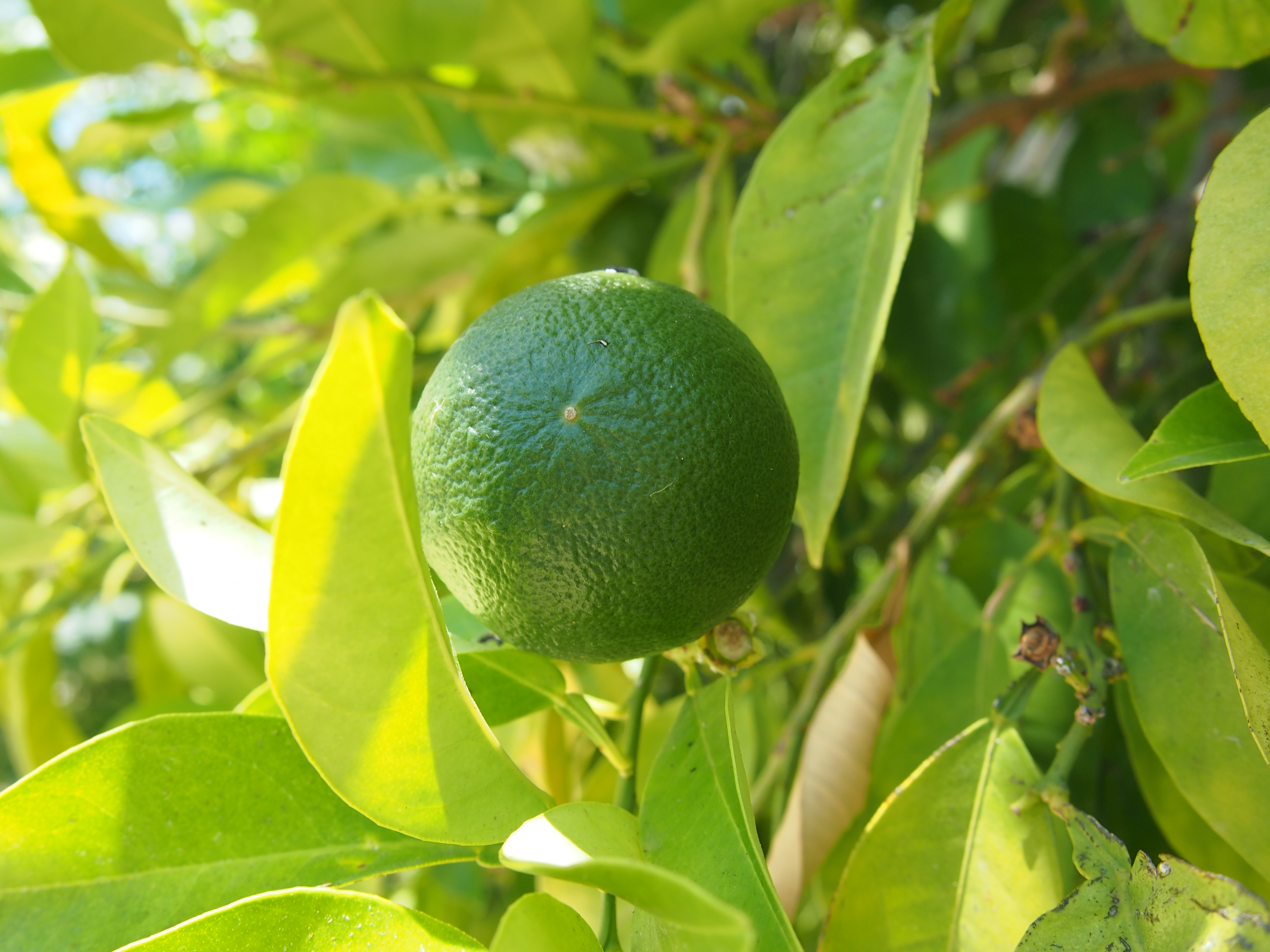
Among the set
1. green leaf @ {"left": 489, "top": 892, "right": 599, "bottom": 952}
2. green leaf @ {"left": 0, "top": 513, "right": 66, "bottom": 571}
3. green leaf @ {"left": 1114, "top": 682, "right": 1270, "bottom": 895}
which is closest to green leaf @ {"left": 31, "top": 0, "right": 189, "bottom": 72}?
green leaf @ {"left": 0, "top": 513, "right": 66, "bottom": 571}

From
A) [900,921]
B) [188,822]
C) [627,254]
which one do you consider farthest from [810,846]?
[627,254]

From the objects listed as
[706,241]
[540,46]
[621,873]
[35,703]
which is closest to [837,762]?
[621,873]

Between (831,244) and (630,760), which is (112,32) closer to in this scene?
(831,244)

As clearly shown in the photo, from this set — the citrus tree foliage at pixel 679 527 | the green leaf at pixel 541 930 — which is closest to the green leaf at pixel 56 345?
the citrus tree foliage at pixel 679 527

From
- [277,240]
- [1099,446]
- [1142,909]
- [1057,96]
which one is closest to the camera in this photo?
[1142,909]

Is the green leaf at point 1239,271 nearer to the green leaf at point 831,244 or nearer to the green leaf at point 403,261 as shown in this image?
the green leaf at point 831,244

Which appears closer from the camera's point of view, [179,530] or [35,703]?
[179,530]

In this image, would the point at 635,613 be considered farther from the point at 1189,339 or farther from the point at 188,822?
the point at 1189,339
